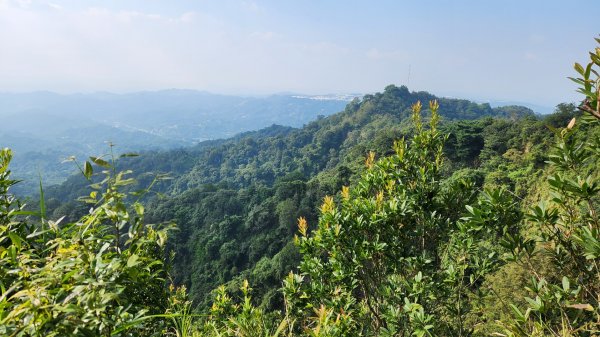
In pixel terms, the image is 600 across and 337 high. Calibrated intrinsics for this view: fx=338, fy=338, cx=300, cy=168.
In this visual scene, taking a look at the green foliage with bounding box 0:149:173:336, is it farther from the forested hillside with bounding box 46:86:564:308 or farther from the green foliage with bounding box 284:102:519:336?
the forested hillside with bounding box 46:86:564:308

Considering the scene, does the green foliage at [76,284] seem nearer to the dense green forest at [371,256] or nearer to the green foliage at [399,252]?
the dense green forest at [371,256]

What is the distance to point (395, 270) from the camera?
2576 mm

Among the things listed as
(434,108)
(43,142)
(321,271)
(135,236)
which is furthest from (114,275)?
(43,142)

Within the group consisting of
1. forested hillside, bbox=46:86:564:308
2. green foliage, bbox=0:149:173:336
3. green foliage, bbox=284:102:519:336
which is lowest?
forested hillside, bbox=46:86:564:308

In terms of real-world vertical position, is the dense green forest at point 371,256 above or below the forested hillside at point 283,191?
above

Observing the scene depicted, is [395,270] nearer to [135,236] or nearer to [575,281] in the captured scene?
[575,281]

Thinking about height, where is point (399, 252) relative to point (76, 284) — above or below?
below

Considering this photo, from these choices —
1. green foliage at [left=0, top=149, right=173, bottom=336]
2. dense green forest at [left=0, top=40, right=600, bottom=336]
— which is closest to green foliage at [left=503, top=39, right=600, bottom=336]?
dense green forest at [left=0, top=40, right=600, bottom=336]

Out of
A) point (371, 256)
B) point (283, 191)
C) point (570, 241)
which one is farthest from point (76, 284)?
point (283, 191)

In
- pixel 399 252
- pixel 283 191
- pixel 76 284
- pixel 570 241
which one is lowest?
pixel 283 191

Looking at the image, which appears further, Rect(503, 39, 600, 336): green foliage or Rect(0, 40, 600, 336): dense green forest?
Rect(503, 39, 600, 336): green foliage

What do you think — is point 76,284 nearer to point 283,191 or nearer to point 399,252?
point 399,252

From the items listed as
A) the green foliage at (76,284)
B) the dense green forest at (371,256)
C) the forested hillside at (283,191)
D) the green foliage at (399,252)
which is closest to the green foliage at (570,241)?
the dense green forest at (371,256)

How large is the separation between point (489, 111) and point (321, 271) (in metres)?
96.0
